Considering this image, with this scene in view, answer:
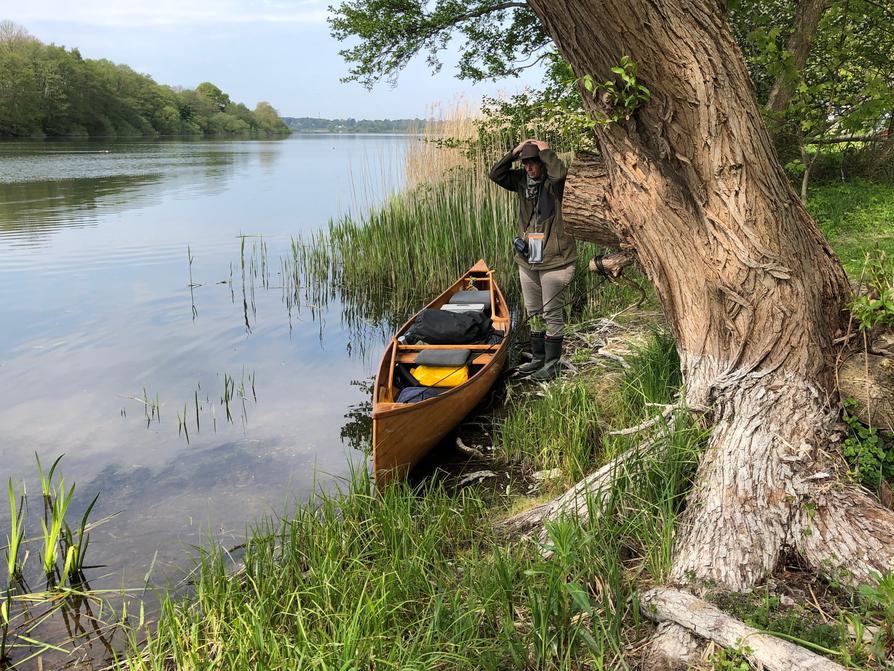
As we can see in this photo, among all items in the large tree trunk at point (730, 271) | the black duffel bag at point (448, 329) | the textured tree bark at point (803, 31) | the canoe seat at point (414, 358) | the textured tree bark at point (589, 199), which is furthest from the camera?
the textured tree bark at point (803, 31)

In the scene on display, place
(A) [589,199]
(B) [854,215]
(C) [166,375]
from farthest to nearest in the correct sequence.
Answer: (B) [854,215] → (C) [166,375] → (A) [589,199]

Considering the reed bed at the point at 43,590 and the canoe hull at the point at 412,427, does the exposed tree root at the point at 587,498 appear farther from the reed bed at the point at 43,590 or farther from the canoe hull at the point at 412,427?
the reed bed at the point at 43,590

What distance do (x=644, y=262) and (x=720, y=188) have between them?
587 millimetres

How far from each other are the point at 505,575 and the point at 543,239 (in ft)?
11.8

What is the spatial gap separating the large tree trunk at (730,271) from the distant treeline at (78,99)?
44.9 m

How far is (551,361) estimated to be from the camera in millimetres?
5988

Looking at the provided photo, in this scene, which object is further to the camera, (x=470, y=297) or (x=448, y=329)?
(x=470, y=297)

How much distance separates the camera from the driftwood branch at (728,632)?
6.32 feet

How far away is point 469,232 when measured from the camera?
8.54 m

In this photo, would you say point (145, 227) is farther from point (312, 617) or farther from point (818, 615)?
point (818, 615)

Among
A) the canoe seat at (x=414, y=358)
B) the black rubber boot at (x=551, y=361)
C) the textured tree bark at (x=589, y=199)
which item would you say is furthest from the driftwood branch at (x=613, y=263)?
the black rubber boot at (x=551, y=361)

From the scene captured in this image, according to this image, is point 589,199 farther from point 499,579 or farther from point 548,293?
point 499,579

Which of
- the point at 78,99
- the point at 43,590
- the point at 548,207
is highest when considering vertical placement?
the point at 78,99

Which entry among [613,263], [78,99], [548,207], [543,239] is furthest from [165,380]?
[78,99]
